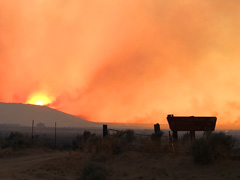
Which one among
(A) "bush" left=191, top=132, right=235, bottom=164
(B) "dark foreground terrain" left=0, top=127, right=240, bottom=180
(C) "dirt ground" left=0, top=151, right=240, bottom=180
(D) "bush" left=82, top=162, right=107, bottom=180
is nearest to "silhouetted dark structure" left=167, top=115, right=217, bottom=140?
(B) "dark foreground terrain" left=0, top=127, right=240, bottom=180

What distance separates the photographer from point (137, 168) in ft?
55.5

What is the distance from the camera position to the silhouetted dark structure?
19094 millimetres

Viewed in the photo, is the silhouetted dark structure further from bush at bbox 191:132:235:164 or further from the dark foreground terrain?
bush at bbox 191:132:235:164

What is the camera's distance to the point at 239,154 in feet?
A: 52.0

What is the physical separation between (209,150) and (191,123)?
4.29 m

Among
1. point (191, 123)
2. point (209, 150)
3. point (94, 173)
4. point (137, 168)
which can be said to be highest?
point (191, 123)

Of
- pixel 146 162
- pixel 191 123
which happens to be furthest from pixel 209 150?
pixel 191 123

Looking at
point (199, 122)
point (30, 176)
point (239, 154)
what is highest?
point (199, 122)

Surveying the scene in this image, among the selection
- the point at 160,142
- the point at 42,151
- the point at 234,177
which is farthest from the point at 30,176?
the point at 42,151

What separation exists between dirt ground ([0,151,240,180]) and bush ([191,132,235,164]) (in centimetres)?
39

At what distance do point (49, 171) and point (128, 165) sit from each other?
187 inches

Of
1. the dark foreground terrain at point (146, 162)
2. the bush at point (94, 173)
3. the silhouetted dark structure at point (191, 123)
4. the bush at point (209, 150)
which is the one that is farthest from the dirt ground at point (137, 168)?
the silhouetted dark structure at point (191, 123)

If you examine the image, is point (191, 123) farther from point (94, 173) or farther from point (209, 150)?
point (94, 173)

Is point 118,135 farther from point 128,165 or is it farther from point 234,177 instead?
point 234,177
